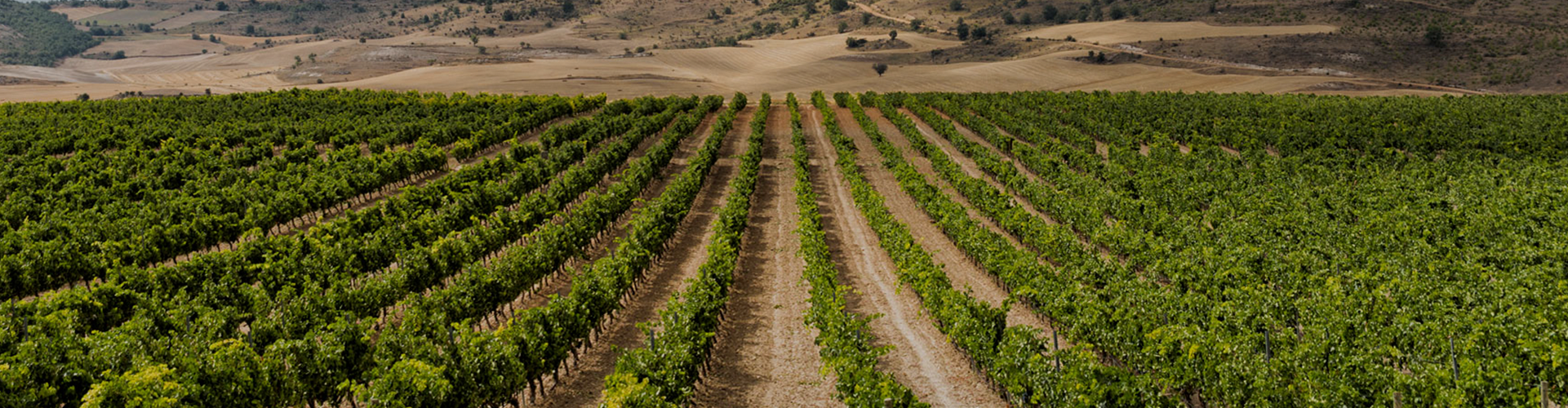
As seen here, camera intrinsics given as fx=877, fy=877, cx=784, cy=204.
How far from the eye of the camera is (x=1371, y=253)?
25734 mm

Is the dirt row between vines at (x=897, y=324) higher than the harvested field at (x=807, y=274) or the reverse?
the reverse

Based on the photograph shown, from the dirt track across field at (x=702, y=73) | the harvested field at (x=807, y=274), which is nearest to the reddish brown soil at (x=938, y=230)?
the harvested field at (x=807, y=274)

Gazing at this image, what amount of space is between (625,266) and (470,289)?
4.28 m

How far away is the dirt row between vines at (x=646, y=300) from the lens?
64.3 feet

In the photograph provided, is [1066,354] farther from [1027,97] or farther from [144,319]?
[1027,97]

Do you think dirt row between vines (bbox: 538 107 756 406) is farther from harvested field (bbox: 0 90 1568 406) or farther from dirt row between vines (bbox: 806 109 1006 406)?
dirt row between vines (bbox: 806 109 1006 406)

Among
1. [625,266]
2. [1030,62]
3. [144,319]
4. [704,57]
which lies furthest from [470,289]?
[704,57]

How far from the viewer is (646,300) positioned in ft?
86.5

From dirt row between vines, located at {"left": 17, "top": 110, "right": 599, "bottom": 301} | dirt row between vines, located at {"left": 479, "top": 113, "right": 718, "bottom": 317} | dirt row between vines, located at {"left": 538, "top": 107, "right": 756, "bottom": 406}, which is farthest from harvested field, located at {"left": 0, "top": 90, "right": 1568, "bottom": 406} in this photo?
dirt row between vines, located at {"left": 17, "top": 110, "right": 599, "bottom": 301}

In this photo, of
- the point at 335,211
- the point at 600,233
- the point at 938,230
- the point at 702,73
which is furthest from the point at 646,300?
the point at 702,73

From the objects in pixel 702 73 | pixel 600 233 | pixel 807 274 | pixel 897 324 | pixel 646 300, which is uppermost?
pixel 702 73

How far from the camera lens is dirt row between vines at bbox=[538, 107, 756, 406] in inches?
772

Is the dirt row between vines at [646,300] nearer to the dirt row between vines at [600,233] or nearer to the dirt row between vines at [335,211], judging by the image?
the dirt row between vines at [600,233]

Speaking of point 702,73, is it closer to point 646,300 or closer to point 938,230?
point 938,230
